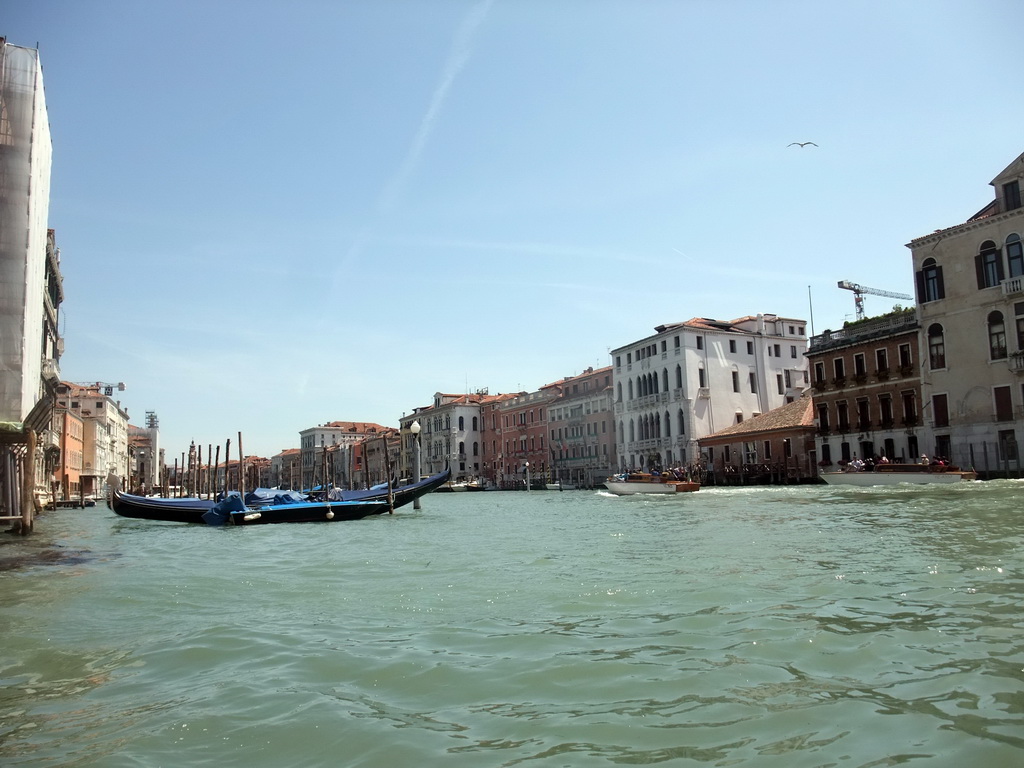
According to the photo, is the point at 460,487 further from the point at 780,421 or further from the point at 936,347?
the point at 936,347

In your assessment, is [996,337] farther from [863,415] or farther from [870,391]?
[863,415]

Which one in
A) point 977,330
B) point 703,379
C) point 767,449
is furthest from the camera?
point 703,379

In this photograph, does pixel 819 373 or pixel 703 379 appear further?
pixel 703 379

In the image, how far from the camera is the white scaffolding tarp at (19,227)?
17.4 metres

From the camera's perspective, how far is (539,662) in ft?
14.8

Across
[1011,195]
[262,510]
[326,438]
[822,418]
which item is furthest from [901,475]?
[326,438]

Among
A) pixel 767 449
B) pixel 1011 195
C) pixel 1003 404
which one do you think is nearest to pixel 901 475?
pixel 1003 404

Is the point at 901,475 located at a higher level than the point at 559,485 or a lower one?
higher

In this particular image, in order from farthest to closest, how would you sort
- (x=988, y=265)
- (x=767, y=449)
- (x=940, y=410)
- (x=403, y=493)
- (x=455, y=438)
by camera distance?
(x=455, y=438) < (x=767, y=449) < (x=940, y=410) < (x=403, y=493) < (x=988, y=265)

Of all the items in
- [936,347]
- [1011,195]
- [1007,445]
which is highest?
[1011,195]

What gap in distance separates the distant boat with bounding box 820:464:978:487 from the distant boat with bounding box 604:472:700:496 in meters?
5.80

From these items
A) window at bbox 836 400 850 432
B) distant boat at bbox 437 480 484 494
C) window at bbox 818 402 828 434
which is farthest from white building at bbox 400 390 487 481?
window at bbox 836 400 850 432

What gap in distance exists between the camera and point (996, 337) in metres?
25.1

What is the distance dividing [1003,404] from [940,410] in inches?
95.2
